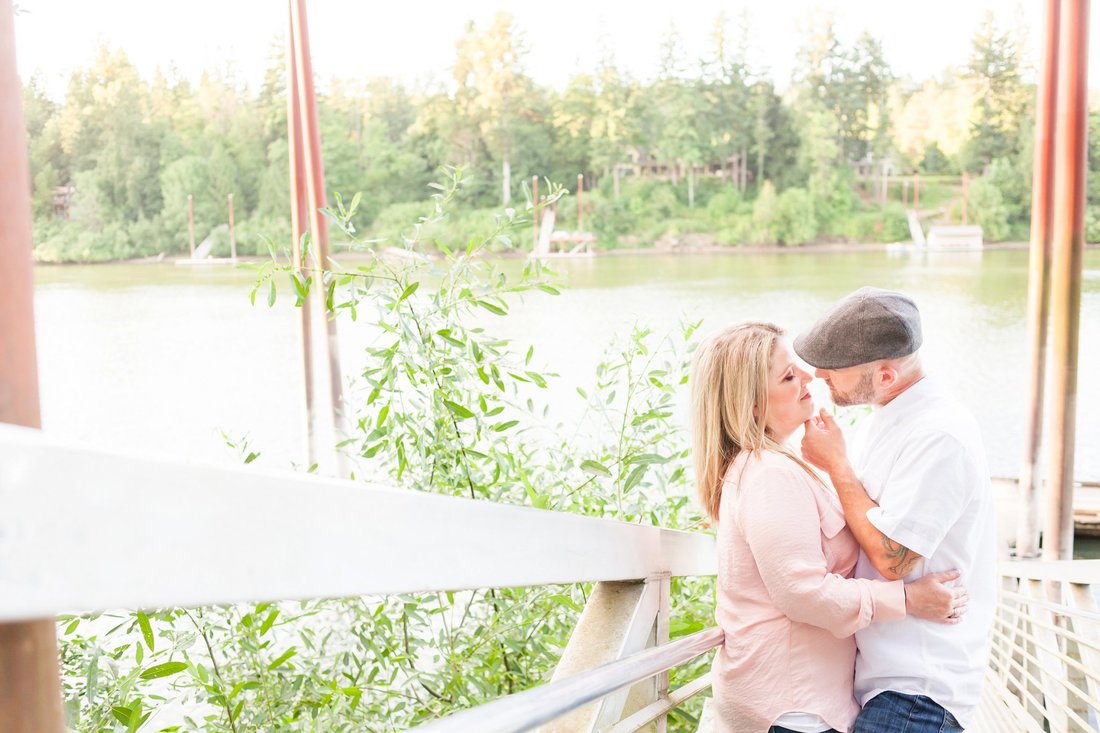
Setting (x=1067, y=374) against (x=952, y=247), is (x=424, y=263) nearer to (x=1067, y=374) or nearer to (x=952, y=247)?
(x=1067, y=374)

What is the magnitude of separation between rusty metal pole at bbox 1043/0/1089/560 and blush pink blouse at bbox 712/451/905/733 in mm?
4594

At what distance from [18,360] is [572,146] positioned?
39.3 feet

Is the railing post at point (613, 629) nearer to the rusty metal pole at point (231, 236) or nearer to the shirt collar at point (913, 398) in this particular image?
the shirt collar at point (913, 398)

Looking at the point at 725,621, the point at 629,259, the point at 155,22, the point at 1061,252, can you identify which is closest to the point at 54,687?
the point at 725,621

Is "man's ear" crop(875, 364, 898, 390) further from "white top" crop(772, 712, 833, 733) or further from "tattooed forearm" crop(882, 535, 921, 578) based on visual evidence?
"white top" crop(772, 712, 833, 733)

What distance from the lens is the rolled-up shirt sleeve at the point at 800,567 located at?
4.17ft

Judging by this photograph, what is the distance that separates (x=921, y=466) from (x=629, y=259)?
1064 centimetres

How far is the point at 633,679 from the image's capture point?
99cm

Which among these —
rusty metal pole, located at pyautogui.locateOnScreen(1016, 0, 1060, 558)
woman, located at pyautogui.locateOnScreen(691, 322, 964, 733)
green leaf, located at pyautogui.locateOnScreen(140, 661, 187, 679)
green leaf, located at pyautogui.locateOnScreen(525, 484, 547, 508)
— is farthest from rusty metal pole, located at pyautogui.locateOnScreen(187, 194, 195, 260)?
woman, located at pyautogui.locateOnScreen(691, 322, 964, 733)

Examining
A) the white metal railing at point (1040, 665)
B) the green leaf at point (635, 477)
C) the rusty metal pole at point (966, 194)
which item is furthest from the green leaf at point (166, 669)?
the rusty metal pole at point (966, 194)

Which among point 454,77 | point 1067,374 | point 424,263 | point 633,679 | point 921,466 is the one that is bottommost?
point 1067,374

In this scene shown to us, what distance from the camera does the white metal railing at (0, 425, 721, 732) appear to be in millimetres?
331

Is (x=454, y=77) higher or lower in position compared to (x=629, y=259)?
higher

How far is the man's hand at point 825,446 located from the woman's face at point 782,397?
0.08ft
